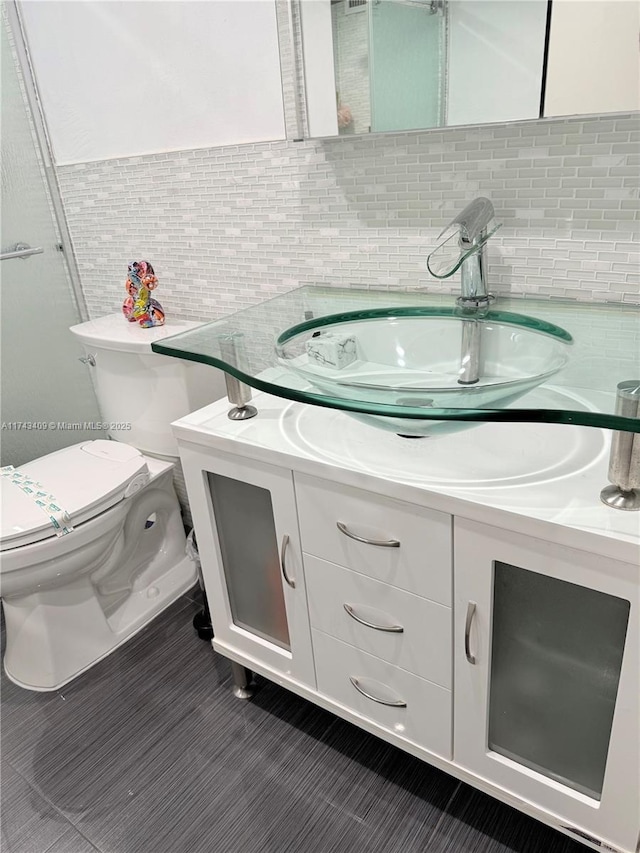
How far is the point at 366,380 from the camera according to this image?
1.05 metres

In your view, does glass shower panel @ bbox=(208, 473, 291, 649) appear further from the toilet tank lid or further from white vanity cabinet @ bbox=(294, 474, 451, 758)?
the toilet tank lid

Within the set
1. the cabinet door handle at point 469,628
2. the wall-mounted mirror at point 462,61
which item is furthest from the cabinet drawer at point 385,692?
the wall-mounted mirror at point 462,61

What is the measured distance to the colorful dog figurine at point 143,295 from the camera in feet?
5.30

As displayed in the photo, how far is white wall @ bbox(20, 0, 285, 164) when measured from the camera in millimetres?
1300

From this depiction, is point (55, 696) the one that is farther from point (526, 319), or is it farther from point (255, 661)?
point (526, 319)

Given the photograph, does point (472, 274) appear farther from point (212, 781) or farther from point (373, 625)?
point (212, 781)

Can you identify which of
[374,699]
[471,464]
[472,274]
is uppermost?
[472,274]

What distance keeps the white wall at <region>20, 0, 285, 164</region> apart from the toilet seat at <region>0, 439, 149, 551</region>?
30.2 inches

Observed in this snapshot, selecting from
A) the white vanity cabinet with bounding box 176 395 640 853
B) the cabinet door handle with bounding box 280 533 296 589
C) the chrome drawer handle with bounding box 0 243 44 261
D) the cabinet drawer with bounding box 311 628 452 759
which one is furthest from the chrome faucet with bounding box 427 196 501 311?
the chrome drawer handle with bounding box 0 243 44 261

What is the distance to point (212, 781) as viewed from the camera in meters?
1.28

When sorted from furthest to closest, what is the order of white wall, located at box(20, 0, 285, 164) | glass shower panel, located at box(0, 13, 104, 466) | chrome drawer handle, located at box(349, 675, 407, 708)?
glass shower panel, located at box(0, 13, 104, 466) → white wall, located at box(20, 0, 285, 164) → chrome drawer handle, located at box(349, 675, 407, 708)

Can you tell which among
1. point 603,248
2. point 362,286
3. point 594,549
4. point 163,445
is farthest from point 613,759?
point 163,445

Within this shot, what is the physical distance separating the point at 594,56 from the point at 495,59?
15 centimetres

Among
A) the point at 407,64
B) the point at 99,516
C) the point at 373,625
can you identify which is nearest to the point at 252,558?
the point at 373,625
